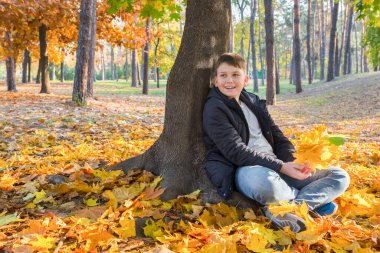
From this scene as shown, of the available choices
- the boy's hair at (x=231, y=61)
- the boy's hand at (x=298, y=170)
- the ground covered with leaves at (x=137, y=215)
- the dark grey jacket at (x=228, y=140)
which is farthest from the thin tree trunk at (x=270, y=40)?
the boy's hand at (x=298, y=170)

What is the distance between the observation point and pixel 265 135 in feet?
10.2

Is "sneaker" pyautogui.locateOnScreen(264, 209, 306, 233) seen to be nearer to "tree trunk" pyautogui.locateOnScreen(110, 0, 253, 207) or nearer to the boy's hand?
the boy's hand

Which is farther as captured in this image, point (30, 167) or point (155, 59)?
point (155, 59)

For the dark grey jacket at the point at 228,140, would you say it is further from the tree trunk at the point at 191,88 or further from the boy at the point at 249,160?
the tree trunk at the point at 191,88

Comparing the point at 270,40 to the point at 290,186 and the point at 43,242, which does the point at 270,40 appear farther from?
the point at 43,242

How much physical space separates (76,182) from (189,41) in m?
1.63

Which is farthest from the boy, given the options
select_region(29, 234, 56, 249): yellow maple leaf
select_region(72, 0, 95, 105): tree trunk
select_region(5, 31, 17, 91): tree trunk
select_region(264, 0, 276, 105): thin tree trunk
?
select_region(5, 31, 17, 91): tree trunk

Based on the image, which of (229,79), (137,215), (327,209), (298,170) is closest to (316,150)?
(298,170)

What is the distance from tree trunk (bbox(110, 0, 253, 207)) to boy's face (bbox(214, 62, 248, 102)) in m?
0.27

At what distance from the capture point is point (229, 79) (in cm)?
282

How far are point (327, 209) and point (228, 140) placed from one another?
940 millimetres

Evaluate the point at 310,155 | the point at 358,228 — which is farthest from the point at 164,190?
the point at 358,228

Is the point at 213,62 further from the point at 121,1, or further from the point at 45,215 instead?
the point at 121,1

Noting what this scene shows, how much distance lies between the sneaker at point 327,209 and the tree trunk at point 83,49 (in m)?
7.47
